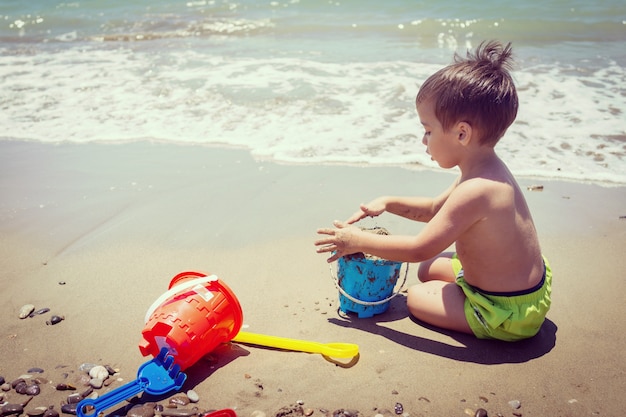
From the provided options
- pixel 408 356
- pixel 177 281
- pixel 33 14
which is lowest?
pixel 408 356

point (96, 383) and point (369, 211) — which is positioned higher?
point (369, 211)

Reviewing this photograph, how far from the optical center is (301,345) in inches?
96.8

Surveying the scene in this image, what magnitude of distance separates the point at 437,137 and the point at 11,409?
209cm

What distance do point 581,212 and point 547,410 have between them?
1997mm

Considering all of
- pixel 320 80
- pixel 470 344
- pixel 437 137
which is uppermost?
pixel 437 137

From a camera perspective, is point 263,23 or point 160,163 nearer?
point 160,163

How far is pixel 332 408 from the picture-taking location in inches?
84.0

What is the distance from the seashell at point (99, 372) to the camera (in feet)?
7.54

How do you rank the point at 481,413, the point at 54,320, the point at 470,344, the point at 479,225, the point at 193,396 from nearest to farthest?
the point at 481,413 < the point at 193,396 < the point at 479,225 < the point at 470,344 < the point at 54,320

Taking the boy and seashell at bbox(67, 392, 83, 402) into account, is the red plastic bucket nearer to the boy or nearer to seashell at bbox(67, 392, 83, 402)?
seashell at bbox(67, 392, 83, 402)

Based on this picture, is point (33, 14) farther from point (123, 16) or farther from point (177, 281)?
point (177, 281)

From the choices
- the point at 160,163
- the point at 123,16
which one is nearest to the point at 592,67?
the point at 160,163

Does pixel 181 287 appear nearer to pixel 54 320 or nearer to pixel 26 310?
pixel 54 320

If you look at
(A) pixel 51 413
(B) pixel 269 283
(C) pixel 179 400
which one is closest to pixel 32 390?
(A) pixel 51 413
